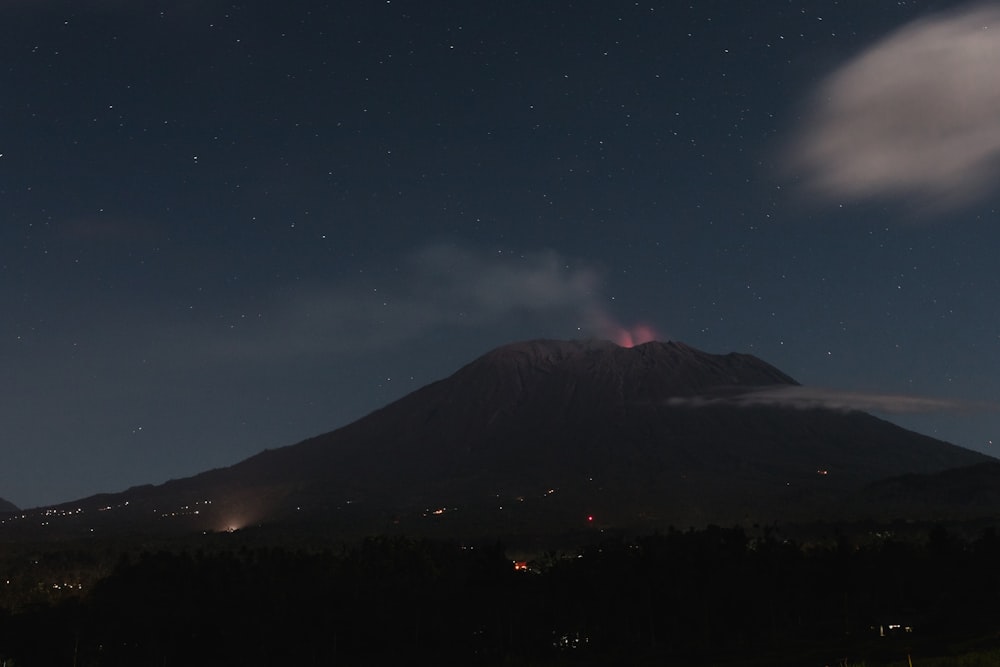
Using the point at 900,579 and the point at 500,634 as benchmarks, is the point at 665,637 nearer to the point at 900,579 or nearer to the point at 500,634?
the point at 500,634

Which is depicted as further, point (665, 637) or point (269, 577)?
point (269, 577)

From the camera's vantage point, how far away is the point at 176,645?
4136 inches

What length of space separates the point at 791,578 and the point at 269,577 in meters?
71.6

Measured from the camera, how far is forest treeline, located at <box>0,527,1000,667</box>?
105250 millimetres

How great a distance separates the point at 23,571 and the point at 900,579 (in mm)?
155087

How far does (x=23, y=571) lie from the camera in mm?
181375

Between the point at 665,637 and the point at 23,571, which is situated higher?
the point at 23,571

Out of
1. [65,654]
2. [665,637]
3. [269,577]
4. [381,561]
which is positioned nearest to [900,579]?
[665,637]

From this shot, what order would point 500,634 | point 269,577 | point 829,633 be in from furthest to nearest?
1. point 269,577
2. point 500,634
3. point 829,633

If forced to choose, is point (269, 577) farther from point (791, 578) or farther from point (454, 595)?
point (791, 578)

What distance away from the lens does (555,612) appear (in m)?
115

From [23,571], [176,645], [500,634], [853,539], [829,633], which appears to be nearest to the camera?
[829,633]

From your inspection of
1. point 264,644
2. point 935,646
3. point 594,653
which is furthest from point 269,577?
point 935,646

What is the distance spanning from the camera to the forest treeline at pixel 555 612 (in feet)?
345
